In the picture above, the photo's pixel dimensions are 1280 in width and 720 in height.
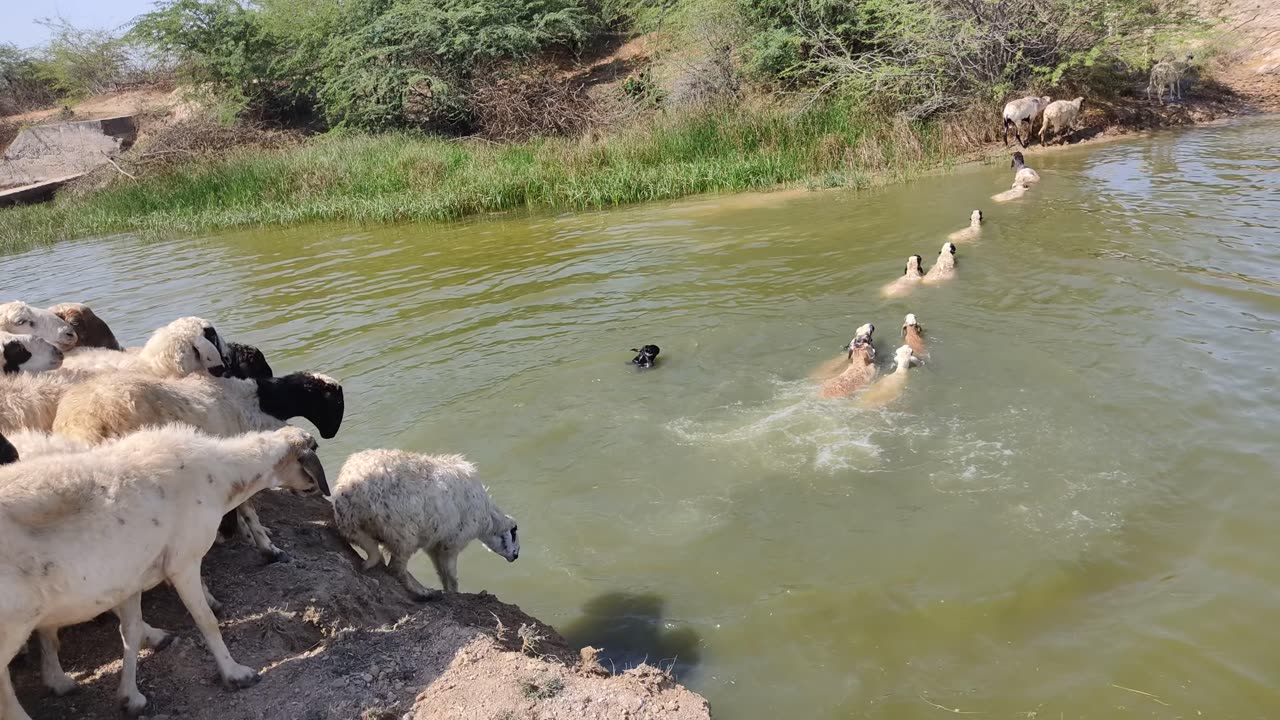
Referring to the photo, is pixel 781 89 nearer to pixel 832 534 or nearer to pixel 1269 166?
pixel 1269 166

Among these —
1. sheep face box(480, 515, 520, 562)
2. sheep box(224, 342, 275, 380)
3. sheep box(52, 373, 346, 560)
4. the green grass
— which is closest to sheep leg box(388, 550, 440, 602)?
sheep face box(480, 515, 520, 562)

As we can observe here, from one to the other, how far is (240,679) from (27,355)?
3.36 meters

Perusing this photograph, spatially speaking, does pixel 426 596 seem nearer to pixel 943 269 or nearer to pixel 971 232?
pixel 943 269

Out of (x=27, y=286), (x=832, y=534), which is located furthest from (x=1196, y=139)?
(x=27, y=286)

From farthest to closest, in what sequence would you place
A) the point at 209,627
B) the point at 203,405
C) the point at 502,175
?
the point at 502,175 < the point at 203,405 < the point at 209,627

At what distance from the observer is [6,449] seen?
13.0ft

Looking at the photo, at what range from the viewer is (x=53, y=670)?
3721mm

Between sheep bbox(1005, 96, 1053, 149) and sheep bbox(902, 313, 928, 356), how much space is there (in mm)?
13696

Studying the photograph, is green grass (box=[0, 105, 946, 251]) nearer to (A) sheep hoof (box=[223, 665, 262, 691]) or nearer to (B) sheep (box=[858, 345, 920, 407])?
(B) sheep (box=[858, 345, 920, 407])

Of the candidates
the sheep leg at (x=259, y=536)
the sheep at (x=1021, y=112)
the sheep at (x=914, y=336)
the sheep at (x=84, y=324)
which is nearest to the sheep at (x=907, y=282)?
the sheep at (x=914, y=336)

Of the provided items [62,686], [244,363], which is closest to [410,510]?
[62,686]

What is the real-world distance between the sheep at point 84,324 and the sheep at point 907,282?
9.01 m

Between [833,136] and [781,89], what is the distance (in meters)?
6.00

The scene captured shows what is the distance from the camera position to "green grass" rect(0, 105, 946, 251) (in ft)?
64.6
